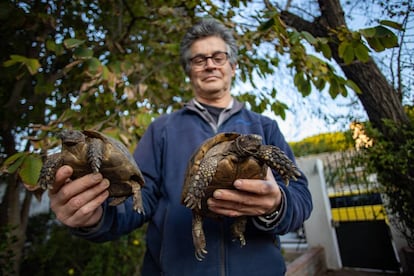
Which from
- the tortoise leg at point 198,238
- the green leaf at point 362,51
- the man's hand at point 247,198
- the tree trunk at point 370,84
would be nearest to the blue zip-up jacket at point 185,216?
the tortoise leg at point 198,238

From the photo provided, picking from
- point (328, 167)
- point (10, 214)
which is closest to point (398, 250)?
point (328, 167)

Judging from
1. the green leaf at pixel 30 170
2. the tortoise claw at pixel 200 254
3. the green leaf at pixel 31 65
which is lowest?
the tortoise claw at pixel 200 254

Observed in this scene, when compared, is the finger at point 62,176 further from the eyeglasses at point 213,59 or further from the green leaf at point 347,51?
the green leaf at point 347,51

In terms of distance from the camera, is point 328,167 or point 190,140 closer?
point 190,140

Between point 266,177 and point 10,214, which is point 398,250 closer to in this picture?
point 266,177

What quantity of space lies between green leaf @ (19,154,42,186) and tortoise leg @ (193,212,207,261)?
3.18ft

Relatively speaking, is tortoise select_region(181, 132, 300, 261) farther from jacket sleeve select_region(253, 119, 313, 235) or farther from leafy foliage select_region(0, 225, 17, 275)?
leafy foliage select_region(0, 225, 17, 275)

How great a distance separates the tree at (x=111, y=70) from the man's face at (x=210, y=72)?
40 cm

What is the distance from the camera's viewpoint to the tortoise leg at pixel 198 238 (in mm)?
1432

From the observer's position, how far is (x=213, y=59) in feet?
6.70

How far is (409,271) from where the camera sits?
4812mm

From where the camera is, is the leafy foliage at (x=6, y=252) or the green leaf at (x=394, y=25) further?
the leafy foliage at (x=6, y=252)

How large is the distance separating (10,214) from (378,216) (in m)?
6.85

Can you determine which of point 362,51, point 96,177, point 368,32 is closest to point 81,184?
point 96,177
